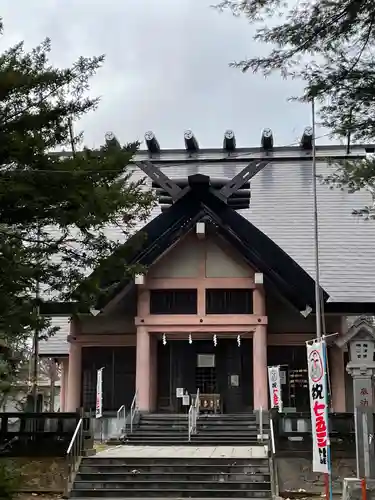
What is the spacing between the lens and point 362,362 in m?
15.3

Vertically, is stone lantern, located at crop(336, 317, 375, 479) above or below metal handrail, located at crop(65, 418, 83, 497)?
above

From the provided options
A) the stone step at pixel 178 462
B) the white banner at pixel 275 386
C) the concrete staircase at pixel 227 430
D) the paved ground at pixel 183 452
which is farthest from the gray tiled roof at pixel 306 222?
the stone step at pixel 178 462

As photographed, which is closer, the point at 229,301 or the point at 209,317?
the point at 209,317

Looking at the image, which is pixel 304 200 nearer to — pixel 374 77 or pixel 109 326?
pixel 109 326

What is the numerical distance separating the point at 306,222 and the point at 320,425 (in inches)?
685

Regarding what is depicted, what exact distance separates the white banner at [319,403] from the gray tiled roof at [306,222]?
1184 centimetres

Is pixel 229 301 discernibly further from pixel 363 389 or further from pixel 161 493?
pixel 161 493

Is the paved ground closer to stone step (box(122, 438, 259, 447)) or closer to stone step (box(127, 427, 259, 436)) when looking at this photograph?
stone step (box(122, 438, 259, 447))

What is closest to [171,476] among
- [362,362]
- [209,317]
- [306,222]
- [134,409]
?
[362,362]

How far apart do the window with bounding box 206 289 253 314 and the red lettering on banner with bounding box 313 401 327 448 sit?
11.2 metres

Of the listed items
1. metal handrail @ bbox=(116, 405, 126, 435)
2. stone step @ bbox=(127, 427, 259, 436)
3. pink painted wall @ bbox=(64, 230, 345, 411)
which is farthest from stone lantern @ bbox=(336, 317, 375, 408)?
metal handrail @ bbox=(116, 405, 126, 435)

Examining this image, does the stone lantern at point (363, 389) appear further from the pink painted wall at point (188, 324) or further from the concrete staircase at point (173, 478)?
the pink painted wall at point (188, 324)

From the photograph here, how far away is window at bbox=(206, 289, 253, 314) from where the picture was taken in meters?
22.1

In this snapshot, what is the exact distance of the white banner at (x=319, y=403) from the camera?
408 inches
